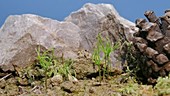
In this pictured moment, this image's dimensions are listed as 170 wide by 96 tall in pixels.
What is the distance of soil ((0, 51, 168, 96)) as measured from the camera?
322 centimetres

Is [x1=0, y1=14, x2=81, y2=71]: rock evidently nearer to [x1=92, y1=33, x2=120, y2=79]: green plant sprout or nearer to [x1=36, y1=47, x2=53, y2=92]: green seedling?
[x1=36, y1=47, x2=53, y2=92]: green seedling

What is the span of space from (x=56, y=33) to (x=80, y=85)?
81 cm

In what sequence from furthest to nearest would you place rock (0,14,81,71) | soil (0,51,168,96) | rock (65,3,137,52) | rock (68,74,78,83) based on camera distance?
rock (65,3,137,52) < rock (0,14,81,71) < rock (68,74,78,83) < soil (0,51,168,96)

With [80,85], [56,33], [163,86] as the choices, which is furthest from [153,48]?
[56,33]

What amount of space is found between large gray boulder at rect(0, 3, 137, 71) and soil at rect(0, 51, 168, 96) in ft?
0.51

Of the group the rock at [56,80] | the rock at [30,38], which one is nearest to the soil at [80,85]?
the rock at [56,80]

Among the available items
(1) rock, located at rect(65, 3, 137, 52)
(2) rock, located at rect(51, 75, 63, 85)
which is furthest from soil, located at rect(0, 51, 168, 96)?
(1) rock, located at rect(65, 3, 137, 52)

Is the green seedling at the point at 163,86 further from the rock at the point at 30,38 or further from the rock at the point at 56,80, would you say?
the rock at the point at 30,38

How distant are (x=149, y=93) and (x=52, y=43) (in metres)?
1.12

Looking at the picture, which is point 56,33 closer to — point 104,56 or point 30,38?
point 30,38

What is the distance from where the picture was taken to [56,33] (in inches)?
158

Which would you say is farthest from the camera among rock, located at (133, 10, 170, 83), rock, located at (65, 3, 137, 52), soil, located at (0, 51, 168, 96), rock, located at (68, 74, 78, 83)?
rock, located at (65, 3, 137, 52)

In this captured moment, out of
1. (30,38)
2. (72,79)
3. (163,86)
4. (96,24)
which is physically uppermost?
(96,24)

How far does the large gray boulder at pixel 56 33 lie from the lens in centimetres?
377
